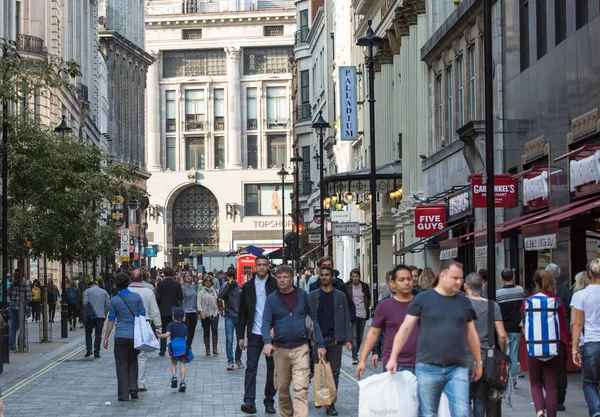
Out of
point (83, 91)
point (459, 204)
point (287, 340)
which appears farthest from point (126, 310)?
point (83, 91)

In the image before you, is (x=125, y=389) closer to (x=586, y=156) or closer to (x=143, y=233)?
(x=586, y=156)

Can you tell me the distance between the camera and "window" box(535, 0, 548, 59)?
25.1m

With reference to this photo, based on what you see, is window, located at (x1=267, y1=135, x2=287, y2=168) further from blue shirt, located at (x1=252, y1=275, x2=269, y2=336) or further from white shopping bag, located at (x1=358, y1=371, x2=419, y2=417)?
white shopping bag, located at (x1=358, y1=371, x2=419, y2=417)

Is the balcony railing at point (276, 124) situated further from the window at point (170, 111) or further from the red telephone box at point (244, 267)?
the red telephone box at point (244, 267)

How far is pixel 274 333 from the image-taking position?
13.9 m

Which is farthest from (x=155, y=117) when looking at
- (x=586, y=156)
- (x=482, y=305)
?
(x=482, y=305)

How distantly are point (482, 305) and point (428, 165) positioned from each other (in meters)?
26.0

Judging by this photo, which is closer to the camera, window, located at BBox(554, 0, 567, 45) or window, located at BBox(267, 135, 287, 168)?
window, located at BBox(554, 0, 567, 45)

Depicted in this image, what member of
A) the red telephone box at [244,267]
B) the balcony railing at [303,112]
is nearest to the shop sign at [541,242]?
the red telephone box at [244,267]

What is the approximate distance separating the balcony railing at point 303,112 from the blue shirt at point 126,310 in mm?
66749

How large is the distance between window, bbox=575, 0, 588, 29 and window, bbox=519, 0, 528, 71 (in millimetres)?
4415

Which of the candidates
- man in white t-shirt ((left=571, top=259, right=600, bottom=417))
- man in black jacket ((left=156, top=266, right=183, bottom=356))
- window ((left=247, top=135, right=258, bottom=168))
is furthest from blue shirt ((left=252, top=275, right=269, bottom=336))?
window ((left=247, top=135, right=258, bottom=168))

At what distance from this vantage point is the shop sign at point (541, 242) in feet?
58.5

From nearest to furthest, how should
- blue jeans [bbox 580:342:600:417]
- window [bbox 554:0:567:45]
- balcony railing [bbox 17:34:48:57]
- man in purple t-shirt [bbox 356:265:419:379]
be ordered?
man in purple t-shirt [bbox 356:265:419:379]
blue jeans [bbox 580:342:600:417]
window [bbox 554:0:567:45]
balcony railing [bbox 17:34:48:57]
